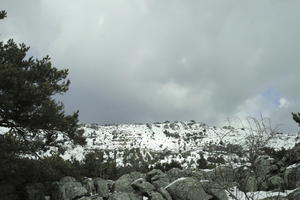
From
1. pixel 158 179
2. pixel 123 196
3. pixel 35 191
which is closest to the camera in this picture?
pixel 123 196


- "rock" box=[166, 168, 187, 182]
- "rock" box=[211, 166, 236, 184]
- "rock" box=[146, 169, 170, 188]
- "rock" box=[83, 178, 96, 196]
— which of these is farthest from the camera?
"rock" box=[166, 168, 187, 182]

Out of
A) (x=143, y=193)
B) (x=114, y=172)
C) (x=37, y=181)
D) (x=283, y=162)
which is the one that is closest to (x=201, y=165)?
(x=114, y=172)

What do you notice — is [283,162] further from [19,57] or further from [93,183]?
[19,57]

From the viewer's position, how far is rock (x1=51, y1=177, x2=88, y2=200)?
1656 cm

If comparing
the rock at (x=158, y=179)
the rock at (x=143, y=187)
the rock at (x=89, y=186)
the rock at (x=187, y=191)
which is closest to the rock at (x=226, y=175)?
the rock at (x=187, y=191)

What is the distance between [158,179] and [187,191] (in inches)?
132

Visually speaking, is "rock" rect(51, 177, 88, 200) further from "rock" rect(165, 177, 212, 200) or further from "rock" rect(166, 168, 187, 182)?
"rock" rect(166, 168, 187, 182)

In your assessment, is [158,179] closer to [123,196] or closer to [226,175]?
[123,196]

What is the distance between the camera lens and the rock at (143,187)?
17312 millimetres

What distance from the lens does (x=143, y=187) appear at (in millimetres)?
17516

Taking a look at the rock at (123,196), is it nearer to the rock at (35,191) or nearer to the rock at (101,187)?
the rock at (101,187)

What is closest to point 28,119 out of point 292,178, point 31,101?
point 31,101

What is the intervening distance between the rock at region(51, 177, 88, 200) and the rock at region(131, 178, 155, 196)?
98.7 inches

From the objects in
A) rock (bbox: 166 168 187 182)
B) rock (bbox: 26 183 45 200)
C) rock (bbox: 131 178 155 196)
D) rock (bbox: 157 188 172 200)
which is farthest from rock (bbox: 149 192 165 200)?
rock (bbox: 26 183 45 200)
